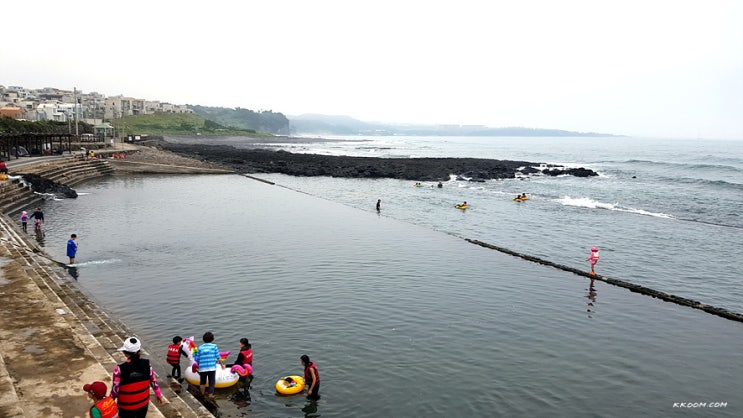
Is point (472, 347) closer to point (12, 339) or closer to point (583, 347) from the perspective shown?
point (583, 347)

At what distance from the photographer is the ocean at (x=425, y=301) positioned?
1283 cm

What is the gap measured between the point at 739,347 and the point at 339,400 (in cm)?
1304

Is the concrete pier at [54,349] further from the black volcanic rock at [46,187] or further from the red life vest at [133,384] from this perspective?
the black volcanic rock at [46,187]

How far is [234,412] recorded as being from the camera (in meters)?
11.2

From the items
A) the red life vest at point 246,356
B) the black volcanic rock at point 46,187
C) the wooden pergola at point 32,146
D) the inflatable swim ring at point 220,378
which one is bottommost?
the inflatable swim ring at point 220,378

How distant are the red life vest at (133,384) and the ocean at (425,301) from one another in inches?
153

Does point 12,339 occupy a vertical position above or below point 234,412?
above

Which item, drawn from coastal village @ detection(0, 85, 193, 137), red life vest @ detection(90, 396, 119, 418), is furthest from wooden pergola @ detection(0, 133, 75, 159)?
red life vest @ detection(90, 396, 119, 418)

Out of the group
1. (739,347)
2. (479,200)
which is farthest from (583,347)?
(479,200)

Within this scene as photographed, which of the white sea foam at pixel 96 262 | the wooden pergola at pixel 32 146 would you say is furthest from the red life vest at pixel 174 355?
the wooden pergola at pixel 32 146

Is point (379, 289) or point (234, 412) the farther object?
point (379, 289)

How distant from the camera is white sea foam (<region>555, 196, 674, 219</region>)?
4709 centimetres

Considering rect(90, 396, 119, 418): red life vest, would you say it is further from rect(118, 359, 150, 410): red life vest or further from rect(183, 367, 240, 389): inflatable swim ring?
rect(183, 367, 240, 389): inflatable swim ring

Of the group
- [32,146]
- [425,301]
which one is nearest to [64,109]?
[32,146]
